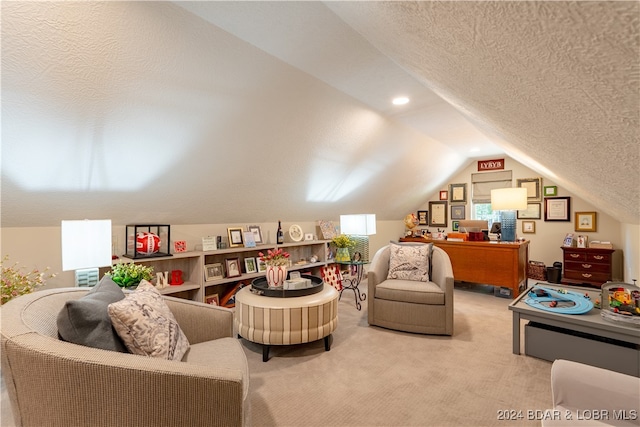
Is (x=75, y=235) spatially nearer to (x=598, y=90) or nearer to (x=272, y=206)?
(x=272, y=206)

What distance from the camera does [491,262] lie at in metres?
4.40

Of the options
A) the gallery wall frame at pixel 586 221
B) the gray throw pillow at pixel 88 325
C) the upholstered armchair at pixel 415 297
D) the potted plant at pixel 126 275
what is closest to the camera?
the gray throw pillow at pixel 88 325

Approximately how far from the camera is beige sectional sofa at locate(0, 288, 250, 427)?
99 centimetres

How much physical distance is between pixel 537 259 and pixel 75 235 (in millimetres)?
6615

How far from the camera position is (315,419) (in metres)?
1.75

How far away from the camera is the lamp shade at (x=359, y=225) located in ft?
14.5

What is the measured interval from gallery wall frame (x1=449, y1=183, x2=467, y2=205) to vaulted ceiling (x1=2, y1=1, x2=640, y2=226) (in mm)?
2546

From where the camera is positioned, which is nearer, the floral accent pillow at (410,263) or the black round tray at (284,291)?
the black round tray at (284,291)

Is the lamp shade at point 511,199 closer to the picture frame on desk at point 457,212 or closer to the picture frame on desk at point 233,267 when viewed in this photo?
the picture frame on desk at point 457,212

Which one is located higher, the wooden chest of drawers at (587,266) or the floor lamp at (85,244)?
the floor lamp at (85,244)

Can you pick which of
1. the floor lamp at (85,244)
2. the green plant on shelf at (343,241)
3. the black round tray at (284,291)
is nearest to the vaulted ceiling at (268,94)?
the floor lamp at (85,244)

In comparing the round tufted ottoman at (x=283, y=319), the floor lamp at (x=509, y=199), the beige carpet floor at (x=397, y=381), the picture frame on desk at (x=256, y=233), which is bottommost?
the beige carpet floor at (x=397, y=381)

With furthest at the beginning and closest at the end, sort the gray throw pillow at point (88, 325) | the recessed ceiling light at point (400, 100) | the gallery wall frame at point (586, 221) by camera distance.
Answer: the gallery wall frame at point (586, 221)
the recessed ceiling light at point (400, 100)
the gray throw pillow at point (88, 325)

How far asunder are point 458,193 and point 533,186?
4.16 feet
